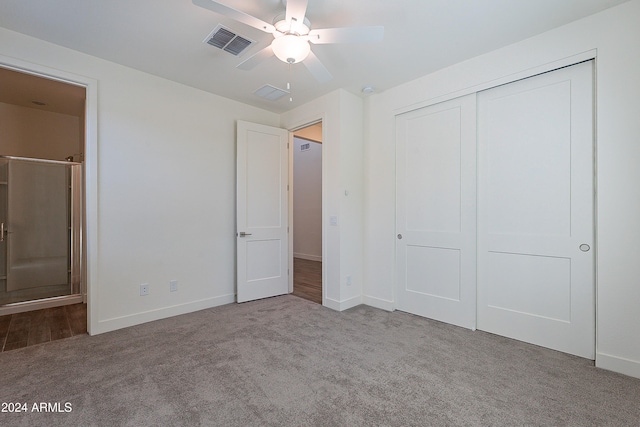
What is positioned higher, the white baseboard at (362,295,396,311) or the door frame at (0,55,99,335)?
the door frame at (0,55,99,335)

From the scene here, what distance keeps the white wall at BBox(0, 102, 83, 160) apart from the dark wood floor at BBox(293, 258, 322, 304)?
13.0 ft

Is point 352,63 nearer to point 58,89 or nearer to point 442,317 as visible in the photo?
point 442,317

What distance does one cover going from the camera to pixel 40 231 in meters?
4.11

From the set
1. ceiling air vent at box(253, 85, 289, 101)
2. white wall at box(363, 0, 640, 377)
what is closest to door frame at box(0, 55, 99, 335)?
ceiling air vent at box(253, 85, 289, 101)

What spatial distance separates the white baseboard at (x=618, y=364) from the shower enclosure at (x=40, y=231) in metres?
5.49

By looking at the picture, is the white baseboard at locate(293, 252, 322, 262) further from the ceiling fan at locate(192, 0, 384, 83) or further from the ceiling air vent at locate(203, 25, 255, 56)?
the ceiling fan at locate(192, 0, 384, 83)

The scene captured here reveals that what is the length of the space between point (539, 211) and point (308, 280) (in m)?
3.51

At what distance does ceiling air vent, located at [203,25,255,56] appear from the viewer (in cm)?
235

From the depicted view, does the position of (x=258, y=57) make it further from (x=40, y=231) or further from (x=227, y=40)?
(x=40, y=231)

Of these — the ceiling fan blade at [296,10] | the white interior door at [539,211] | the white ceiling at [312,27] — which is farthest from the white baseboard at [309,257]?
the ceiling fan blade at [296,10]

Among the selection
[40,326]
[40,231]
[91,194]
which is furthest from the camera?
[40,231]

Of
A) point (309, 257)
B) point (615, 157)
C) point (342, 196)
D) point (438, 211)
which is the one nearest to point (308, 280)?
point (342, 196)

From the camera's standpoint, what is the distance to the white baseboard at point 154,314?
9.37 ft

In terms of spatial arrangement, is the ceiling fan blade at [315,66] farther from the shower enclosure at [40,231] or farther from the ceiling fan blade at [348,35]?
the shower enclosure at [40,231]
